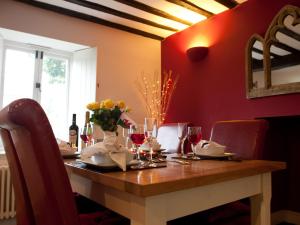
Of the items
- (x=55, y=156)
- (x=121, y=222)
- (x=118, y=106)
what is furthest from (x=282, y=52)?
(x=55, y=156)

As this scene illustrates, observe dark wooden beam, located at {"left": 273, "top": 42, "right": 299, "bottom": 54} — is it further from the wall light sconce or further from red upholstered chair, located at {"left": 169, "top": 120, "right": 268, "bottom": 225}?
red upholstered chair, located at {"left": 169, "top": 120, "right": 268, "bottom": 225}

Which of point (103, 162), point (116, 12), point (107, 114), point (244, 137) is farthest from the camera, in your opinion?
point (116, 12)

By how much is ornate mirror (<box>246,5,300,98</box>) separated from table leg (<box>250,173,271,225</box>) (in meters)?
1.33

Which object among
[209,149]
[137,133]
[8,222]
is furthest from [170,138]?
[8,222]

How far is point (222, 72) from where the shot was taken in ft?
9.64

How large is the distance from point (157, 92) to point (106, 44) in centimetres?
101

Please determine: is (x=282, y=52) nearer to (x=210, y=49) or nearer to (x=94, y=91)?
(x=210, y=49)

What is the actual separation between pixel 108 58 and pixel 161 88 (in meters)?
0.93

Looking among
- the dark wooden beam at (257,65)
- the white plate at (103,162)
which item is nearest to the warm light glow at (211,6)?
the dark wooden beam at (257,65)

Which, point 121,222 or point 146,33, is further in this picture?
point 146,33

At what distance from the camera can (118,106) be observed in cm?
115

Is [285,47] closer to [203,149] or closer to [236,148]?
[236,148]

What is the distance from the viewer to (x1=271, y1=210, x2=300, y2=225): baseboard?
2.53 metres

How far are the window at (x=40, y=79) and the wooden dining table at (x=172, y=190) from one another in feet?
7.19
